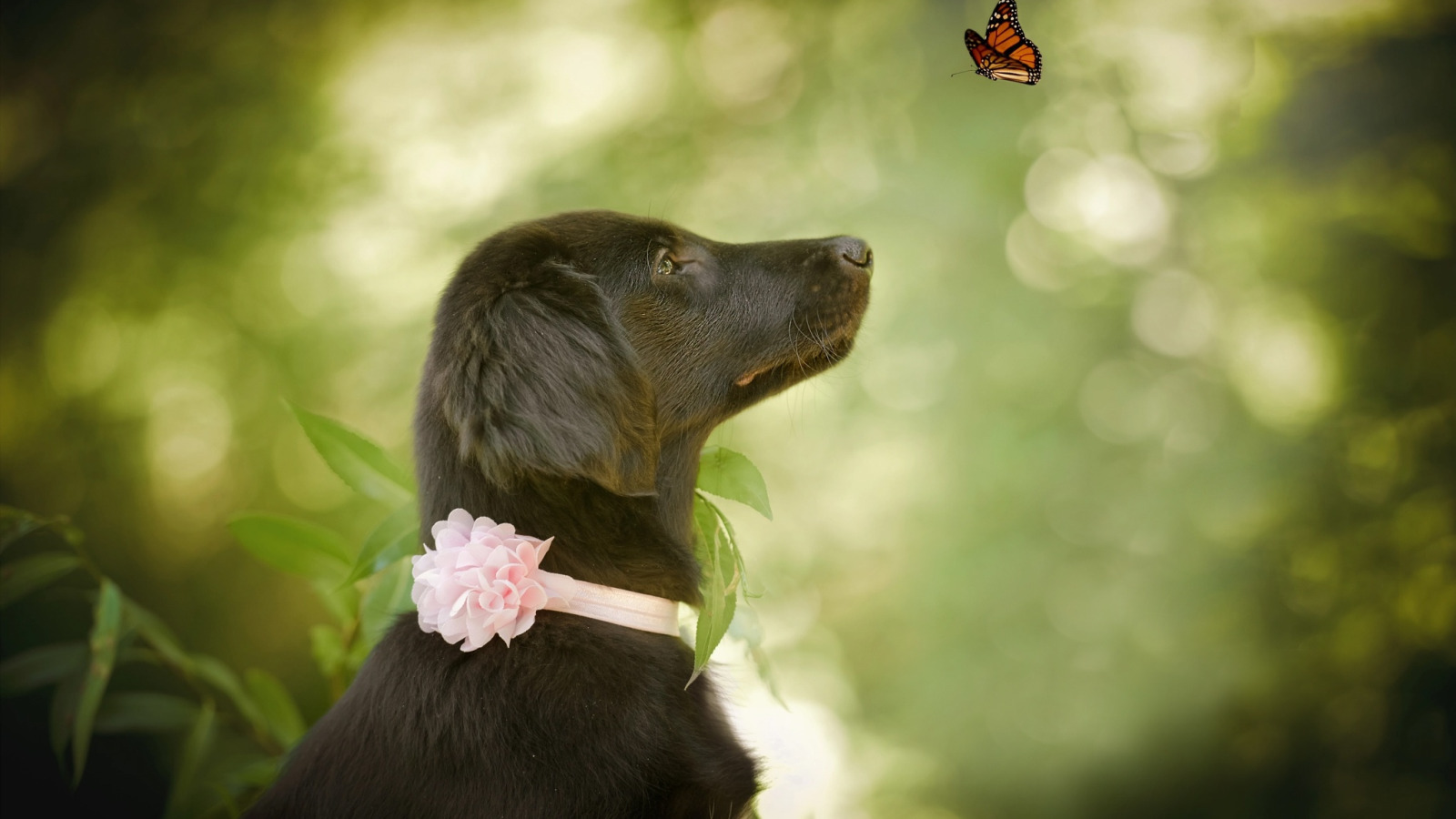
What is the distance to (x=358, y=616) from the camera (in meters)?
2.30

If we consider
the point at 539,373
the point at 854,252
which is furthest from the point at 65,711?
the point at 854,252

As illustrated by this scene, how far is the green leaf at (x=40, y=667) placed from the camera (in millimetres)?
2213

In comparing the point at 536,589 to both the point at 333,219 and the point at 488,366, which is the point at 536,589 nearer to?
the point at 488,366

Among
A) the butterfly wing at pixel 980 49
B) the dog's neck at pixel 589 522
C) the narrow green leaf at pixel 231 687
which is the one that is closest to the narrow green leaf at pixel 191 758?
the narrow green leaf at pixel 231 687

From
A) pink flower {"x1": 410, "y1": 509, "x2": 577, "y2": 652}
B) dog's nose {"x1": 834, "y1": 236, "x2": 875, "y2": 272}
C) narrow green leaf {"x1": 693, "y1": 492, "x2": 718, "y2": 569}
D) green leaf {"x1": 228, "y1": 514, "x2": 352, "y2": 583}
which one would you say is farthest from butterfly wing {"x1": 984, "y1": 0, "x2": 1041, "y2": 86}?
green leaf {"x1": 228, "y1": 514, "x2": 352, "y2": 583}

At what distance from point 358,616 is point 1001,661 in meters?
2.53

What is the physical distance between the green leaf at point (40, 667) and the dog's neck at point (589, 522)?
1206mm

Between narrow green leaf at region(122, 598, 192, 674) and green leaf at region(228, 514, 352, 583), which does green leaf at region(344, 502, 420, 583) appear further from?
narrow green leaf at region(122, 598, 192, 674)

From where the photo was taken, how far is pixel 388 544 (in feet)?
6.45

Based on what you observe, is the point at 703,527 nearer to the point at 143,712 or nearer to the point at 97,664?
Result: the point at 97,664

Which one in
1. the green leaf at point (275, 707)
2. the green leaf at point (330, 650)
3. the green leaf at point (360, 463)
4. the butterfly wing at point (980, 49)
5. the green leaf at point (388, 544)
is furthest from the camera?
the green leaf at point (275, 707)

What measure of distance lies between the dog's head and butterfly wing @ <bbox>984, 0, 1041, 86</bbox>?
46cm

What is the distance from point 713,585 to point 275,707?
1569 millimetres

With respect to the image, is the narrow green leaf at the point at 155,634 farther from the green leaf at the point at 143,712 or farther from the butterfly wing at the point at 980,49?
the butterfly wing at the point at 980,49
